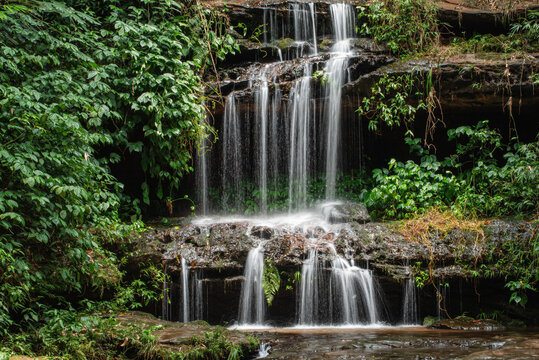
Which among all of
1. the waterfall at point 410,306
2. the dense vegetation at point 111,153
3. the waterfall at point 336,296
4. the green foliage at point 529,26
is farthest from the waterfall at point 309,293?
the green foliage at point 529,26

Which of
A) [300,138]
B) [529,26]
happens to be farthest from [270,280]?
[529,26]

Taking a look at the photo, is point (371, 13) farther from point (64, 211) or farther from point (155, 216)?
point (64, 211)

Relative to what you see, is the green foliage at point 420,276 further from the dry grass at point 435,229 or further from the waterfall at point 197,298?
the waterfall at point 197,298

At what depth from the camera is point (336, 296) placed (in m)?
6.10

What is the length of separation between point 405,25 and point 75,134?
267 inches

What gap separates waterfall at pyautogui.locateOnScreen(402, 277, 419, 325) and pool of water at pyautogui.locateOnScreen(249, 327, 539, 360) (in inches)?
12.9

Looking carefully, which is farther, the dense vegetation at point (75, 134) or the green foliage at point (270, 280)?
the green foliage at point (270, 280)

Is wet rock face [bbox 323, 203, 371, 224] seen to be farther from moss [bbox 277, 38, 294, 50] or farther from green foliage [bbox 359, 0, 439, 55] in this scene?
moss [bbox 277, 38, 294, 50]

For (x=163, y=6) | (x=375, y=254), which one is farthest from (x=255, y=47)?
(x=375, y=254)

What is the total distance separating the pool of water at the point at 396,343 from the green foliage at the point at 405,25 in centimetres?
559

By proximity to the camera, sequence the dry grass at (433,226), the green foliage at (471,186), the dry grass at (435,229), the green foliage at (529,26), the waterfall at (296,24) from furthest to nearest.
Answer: the waterfall at (296,24), the green foliage at (529,26), the green foliage at (471,186), the dry grass at (433,226), the dry grass at (435,229)

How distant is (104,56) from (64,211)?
3116mm

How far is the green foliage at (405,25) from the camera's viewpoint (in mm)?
8703

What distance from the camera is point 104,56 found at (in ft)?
22.6
